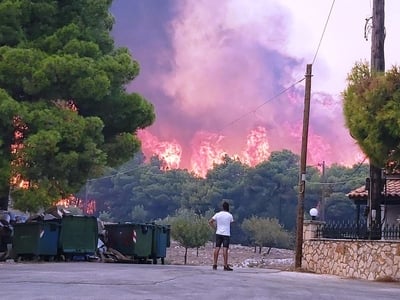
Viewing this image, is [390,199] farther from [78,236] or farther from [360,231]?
[78,236]

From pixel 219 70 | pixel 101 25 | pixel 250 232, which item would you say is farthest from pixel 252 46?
pixel 101 25

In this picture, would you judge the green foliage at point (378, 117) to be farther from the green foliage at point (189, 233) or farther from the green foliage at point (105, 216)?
the green foliage at point (105, 216)

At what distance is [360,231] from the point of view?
73.4 ft

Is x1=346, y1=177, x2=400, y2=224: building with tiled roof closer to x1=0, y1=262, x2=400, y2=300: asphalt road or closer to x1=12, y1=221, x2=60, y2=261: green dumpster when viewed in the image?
x1=12, y1=221, x2=60, y2=261: green dumpster

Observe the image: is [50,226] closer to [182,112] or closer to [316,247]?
[316,247]

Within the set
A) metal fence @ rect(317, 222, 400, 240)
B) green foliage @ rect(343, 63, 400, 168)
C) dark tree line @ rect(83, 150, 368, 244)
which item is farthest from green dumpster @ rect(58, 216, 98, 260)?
dark tree line @ rect(83, 150, 368, 244)

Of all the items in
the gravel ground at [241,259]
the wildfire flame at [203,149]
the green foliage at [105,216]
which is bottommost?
the gravel ground at [241,259]

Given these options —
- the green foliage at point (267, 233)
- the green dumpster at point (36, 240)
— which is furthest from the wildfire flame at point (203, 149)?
the green dumpster at point (36, 240)

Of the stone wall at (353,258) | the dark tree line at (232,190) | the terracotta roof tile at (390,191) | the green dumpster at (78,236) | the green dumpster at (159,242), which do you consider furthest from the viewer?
the dark tree line at (232,190)

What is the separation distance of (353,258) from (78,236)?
850cm

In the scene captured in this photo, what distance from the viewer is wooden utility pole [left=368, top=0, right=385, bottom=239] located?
21812 mm

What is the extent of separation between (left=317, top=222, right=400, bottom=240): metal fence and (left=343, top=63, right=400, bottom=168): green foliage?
9.45 feet

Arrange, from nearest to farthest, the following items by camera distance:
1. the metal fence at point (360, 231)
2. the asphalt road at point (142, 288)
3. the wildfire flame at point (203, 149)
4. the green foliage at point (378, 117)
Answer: the asphalt road at point (142, 288) → the green foliage at point (378, 117) → the metal fence at point (360, 231) → the wildfire flame at point (203, 149)

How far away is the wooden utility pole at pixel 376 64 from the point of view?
859 inches
